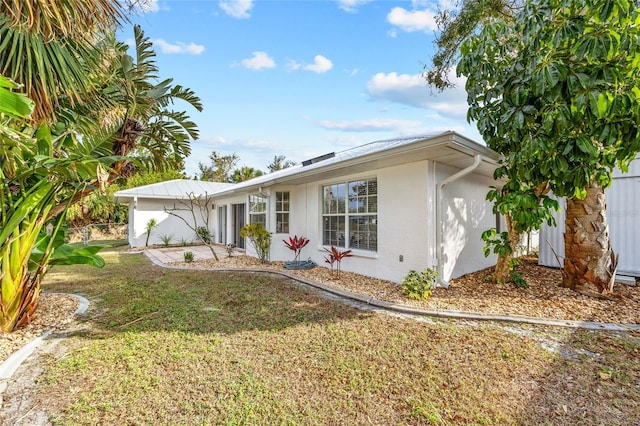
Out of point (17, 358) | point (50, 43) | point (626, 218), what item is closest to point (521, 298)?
point (626, 218)

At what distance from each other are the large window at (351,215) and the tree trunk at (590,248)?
4.04 meters

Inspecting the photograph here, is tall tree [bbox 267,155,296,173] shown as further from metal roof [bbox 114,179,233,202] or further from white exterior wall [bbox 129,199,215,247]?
white exterior wall [bbox 129,199,215,247]

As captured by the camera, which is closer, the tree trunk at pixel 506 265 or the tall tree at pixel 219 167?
the tree trunk at pixel 506 265

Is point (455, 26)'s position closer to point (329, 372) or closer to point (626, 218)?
point (626, 218)

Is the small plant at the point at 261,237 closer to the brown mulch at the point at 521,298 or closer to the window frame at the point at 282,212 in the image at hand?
the window frame at the point at 282,212

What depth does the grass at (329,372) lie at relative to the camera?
2.54 meters

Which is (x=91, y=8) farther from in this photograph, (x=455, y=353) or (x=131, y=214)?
(x=131, y=214)

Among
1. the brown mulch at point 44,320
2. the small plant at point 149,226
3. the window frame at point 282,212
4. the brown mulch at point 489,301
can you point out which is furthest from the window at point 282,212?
the small plant at point 149,226

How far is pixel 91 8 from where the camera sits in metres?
2.96

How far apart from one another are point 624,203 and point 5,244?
38.8 feet

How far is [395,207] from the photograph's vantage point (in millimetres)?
6984

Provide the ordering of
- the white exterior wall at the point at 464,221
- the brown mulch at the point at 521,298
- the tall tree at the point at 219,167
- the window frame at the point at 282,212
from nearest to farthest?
1. the brown mulch at the point at 521,298
2. the white exterior wall at the point at 464,221
3. the window frame at the point at 282,212
4. the tall tree at the point at 219,167

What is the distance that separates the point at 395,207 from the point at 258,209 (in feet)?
21.7

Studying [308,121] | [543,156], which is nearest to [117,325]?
[543,156]
